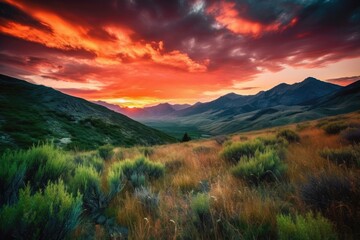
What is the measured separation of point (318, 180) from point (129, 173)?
3542 mm

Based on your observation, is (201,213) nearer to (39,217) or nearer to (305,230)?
(305,230)

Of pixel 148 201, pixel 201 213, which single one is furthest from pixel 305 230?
pixel 148 201

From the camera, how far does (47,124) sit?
43.9 m

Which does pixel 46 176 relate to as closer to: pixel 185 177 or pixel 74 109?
pixel 185 177

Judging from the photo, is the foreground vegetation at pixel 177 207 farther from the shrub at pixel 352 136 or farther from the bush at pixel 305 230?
the shrub at pixel 352 136

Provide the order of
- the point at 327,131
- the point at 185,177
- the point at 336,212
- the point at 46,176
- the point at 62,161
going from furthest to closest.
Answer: the point at 327,131
the point at 185,177
the point at 62,161
the point at 46,176
the point at 336,212

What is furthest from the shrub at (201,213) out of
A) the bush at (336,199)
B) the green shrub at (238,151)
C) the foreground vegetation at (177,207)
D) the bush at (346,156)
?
the green shrub at (238,151)

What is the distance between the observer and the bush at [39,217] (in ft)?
4.32

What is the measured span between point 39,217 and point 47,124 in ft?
173

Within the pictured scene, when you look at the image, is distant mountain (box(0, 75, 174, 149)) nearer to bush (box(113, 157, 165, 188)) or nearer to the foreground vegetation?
bush (box(113, 157, 165, 188))

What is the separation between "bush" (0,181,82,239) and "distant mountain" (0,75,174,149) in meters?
31.6

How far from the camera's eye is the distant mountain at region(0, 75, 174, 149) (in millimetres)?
33037

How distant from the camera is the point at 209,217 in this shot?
2.09m

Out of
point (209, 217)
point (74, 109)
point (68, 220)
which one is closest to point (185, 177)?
point (209, 217)
